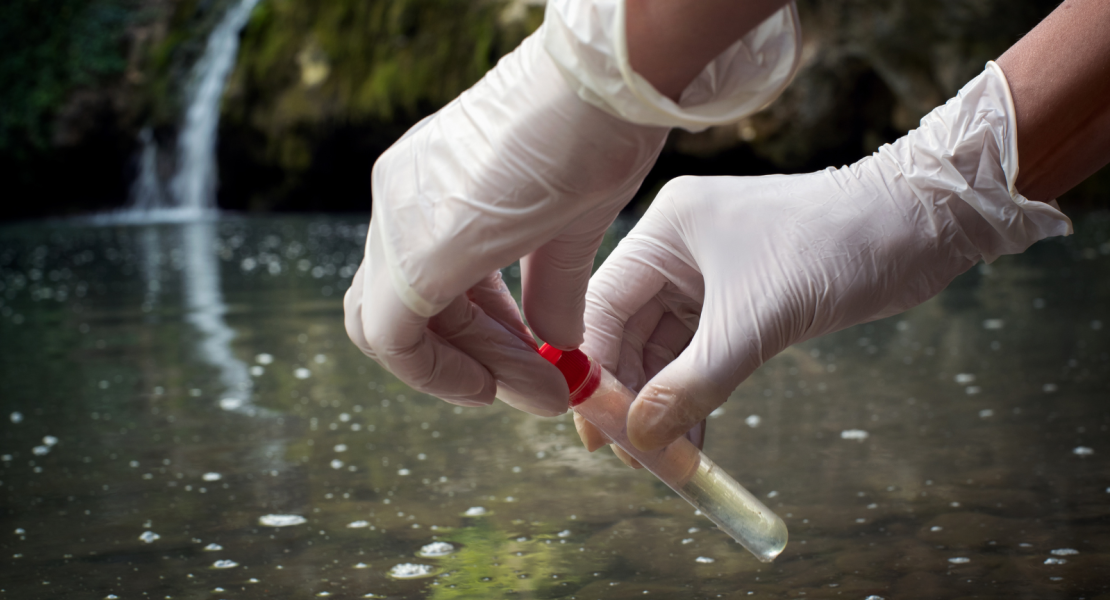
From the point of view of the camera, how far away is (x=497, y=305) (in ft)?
4.04

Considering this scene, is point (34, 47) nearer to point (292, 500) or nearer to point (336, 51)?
point (336, 51)

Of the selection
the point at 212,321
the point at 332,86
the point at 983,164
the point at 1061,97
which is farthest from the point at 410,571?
the point at 332,86

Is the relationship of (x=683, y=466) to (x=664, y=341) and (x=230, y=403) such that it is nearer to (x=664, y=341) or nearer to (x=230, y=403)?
(x=664, y=341)

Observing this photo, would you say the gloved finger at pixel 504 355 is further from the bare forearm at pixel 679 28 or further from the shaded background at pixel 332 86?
the shaded background at pixel 332 86

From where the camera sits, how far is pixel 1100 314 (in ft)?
10.4

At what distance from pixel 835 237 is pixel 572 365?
1.20ft

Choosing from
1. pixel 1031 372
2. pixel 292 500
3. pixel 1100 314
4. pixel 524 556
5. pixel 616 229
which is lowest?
pixel 524 556

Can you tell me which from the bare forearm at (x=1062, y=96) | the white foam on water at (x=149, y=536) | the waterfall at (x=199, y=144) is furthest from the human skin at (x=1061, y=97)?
the waterfall at (x=199, y=144)

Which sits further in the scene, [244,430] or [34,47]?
[34,47]

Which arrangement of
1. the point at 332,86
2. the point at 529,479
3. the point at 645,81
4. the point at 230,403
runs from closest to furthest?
the point at 645,81
the point at 529,479
the point at 230,403
the point at 332,86

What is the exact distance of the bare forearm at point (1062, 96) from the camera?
1.19 m

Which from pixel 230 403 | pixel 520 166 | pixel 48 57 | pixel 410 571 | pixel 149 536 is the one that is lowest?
pixel 410 571

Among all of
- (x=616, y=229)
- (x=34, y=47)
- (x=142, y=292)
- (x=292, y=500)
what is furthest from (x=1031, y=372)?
(x=34, y=47)

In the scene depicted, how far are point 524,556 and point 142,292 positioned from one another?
159 inches
